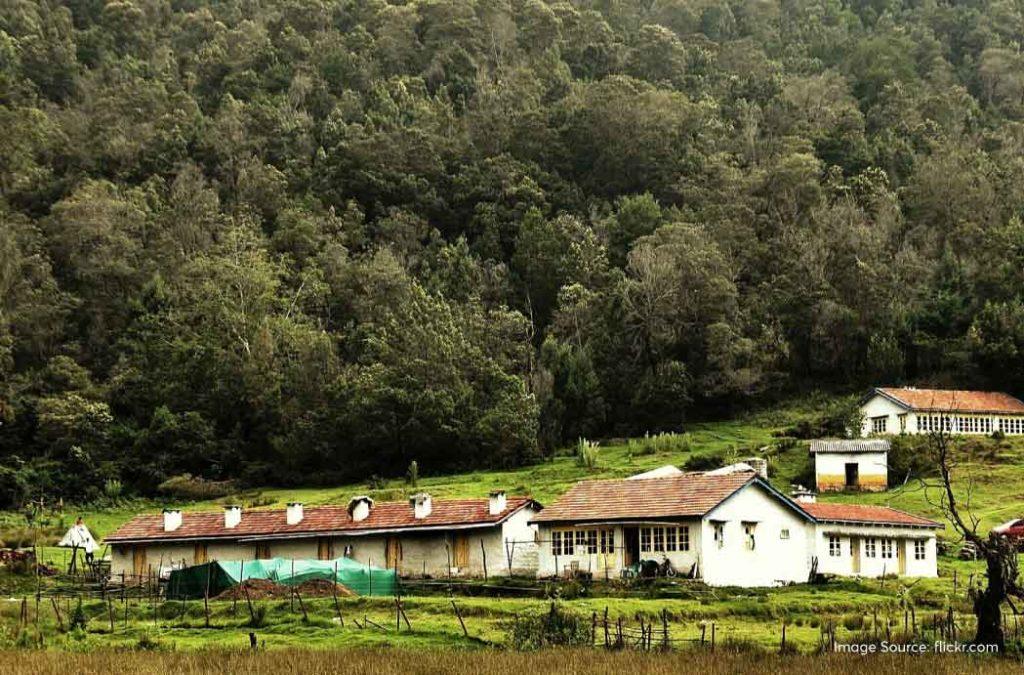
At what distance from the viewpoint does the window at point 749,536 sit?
44.1m

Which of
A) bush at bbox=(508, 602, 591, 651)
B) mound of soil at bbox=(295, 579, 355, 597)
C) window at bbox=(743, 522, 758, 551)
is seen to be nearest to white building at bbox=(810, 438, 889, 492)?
window at bbox=(743, 522, 758, 551)

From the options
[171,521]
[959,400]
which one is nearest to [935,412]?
[959,400]

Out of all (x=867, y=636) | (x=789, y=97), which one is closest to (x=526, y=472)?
(x=867, y=636)

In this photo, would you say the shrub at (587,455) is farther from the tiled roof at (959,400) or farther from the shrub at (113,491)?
the shrub at (113,491)

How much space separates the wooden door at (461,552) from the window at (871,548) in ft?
42.0

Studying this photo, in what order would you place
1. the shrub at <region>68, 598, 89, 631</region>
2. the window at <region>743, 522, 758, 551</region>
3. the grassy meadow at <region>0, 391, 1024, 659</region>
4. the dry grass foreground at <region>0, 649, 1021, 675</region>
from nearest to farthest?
the dry grass foreground at <region>0, 649, 1021, 675</region>, the grassy meadow at <region>0, 391, 1024, 659</region>, the shrub at <region>68, 598, 89, 631</region>, the window at <region>743, 522, 758, 551</region>

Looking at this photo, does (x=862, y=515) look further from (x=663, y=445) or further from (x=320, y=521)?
(x=663, y=445)

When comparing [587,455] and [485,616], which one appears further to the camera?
[587,455]

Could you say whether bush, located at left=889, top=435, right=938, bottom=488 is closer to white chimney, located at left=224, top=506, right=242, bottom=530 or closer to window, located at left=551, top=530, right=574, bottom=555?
Answer: window, located at left=551, top=530, right=574, bottom=555

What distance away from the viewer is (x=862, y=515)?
46.9m

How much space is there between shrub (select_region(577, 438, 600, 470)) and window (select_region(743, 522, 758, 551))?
2190cm

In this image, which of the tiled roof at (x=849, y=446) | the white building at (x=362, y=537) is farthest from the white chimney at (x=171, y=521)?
Result: the tiled roof at (x=849, y=446)

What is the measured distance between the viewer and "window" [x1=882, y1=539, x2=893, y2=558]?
153 feet

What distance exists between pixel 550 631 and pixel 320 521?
66.7 feet
